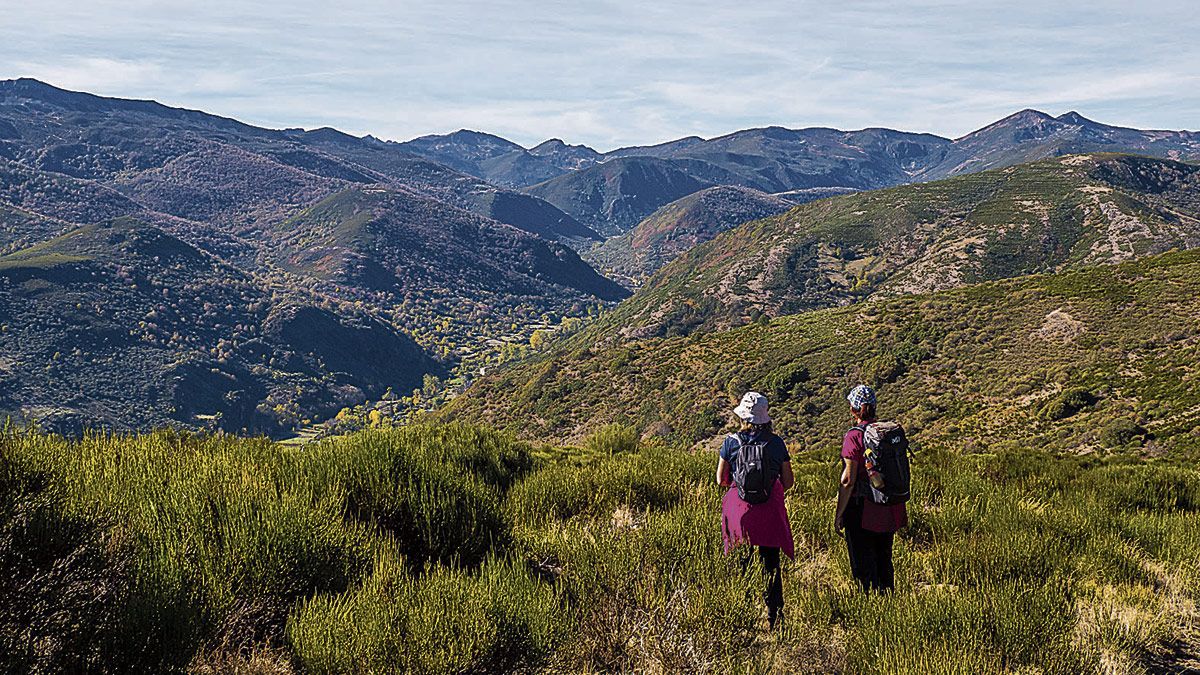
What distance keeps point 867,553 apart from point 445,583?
379 centimetres

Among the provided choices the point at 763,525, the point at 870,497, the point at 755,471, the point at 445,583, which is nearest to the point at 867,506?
the point at 870,497

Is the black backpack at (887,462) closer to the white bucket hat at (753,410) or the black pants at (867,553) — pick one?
the black pants at (867,553)

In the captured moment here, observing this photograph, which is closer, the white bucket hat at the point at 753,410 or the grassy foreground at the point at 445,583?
the grassy foreground at the point at 445,583

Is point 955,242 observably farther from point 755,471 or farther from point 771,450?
point 755,471

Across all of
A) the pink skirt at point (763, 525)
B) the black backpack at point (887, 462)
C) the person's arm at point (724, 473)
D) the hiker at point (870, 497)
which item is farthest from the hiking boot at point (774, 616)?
the black backpack at point (887, 462)

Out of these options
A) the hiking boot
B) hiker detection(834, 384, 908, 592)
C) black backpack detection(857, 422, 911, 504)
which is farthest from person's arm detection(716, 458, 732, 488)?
black backpack detection(857, 422, 911, 504)

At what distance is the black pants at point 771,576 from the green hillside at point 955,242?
143 meters

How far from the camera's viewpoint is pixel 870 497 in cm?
543

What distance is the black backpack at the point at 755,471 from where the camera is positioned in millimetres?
5215

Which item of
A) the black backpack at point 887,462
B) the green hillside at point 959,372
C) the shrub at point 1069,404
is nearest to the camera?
the black backpack at point 887,462

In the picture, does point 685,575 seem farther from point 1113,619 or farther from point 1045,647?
point 1113,619

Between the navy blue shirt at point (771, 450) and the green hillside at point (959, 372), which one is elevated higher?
the navy blue shirt at point (771, 450)

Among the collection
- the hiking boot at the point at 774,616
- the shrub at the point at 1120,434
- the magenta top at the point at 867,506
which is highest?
the magenta top at the point at 867,506

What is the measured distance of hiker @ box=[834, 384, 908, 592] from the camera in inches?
210
